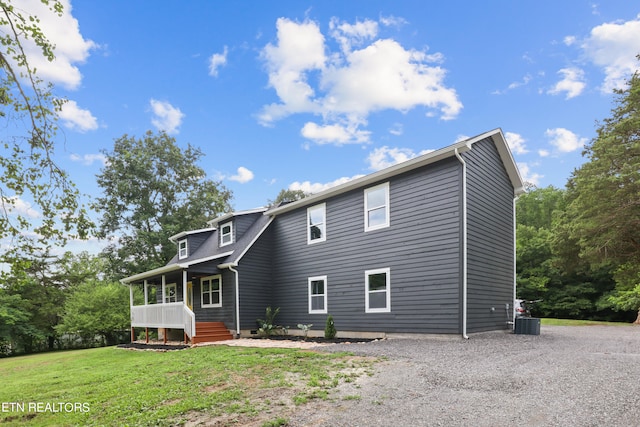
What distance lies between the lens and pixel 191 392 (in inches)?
237

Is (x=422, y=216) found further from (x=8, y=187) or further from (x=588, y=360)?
(x=8, y=187)

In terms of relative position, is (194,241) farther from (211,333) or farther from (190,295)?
(211,333)

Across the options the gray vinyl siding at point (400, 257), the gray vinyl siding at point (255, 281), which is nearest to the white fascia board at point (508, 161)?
the gray vinyl siding at point (400, 257)

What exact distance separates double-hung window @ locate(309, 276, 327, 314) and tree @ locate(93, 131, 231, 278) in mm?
16263

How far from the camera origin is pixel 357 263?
1312 cm

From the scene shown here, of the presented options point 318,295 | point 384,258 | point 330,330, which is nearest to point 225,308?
point 318,295

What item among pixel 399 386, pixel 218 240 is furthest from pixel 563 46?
pixel 218 240

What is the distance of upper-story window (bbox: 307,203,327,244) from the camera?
48.3 ft

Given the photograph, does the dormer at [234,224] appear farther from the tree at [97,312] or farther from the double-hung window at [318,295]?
the tree at [97,312]

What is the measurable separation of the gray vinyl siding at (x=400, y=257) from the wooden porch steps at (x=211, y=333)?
8.83 ft

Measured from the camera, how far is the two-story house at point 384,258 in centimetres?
1068

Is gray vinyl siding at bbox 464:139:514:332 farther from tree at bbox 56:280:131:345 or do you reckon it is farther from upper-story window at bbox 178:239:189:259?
tree at bbox 56:280:131:345

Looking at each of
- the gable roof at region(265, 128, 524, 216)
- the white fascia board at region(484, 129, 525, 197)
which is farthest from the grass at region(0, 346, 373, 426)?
the white fascia board at region(484, 129, 525, 197)

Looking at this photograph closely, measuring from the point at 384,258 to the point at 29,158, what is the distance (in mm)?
9455
